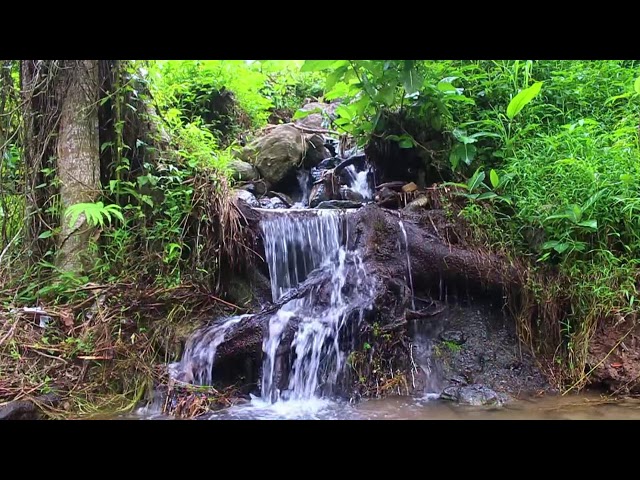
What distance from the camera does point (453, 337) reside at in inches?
142

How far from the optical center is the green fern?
10.5 ft

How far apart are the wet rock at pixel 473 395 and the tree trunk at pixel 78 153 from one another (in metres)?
3.03

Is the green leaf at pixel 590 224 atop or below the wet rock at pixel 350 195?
below

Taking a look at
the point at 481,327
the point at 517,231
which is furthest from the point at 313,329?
the point at 517,231

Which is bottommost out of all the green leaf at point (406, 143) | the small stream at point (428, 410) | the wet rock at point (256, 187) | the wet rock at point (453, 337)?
the small stream at point (428, 410)

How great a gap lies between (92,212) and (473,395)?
122 inches

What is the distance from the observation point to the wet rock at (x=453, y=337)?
359 cm

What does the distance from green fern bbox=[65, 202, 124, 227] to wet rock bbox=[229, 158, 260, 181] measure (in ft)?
6.38

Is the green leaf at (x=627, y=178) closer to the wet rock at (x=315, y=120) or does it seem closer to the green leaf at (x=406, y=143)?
the green leaf at (x=406, y=143)

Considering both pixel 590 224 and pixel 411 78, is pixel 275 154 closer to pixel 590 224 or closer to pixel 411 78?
pixel 411 78

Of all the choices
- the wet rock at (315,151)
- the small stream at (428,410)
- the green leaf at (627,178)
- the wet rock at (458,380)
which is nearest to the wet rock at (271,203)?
the wet rock at (315,151)

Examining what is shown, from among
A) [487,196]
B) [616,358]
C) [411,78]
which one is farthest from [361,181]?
[616,358]

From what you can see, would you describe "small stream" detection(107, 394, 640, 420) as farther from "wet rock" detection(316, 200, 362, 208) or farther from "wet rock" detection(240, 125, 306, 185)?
"wet rock" detection(240, 125, 306, 185)

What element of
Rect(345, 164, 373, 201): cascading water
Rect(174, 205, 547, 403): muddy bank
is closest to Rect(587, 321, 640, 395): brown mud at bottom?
Rect(174, 205, 547, 403): muddy bank
